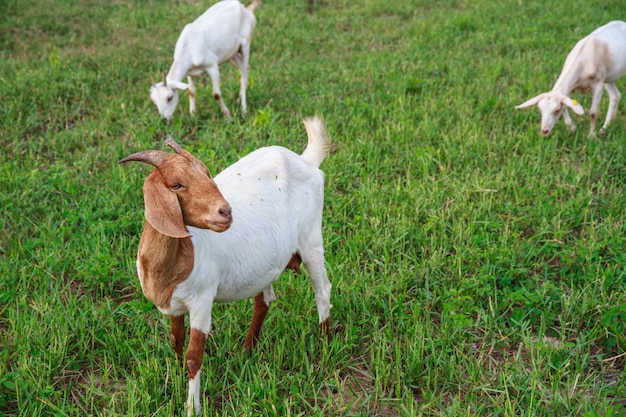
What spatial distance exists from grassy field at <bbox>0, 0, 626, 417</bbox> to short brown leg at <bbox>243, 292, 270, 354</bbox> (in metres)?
0.08

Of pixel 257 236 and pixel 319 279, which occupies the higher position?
pixel 257 236

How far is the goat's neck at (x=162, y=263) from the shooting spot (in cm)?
270

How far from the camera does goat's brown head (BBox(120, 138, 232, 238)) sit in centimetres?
249

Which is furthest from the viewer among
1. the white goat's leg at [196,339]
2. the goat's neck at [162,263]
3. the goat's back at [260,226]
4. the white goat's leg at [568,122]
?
the white goat's leg at [568,122]

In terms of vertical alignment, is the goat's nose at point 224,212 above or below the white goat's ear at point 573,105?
above

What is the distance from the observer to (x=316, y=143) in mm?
3828

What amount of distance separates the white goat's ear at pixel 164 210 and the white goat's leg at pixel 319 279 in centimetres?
116

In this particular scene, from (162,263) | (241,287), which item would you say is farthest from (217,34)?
(162,263)

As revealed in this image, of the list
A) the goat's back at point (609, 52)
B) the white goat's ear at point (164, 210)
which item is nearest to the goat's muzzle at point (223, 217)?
the white goat's ear at point (164, 210)

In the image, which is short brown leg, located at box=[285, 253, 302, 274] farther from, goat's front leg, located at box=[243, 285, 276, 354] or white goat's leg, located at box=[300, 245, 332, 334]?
goat's front leg, located at box=[243, 285, 276, 354]

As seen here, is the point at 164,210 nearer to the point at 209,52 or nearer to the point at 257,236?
the point at 257,236

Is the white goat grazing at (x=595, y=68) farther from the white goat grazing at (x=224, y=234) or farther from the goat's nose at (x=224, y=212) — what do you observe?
the goat's nose at (x=224, y=212)

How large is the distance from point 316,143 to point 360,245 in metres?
1.00

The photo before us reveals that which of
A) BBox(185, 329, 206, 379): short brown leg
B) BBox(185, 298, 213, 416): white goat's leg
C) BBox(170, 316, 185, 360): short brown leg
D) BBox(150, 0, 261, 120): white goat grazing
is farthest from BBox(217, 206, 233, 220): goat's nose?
BBox(150, 0, 261, 120): white goat grazing
